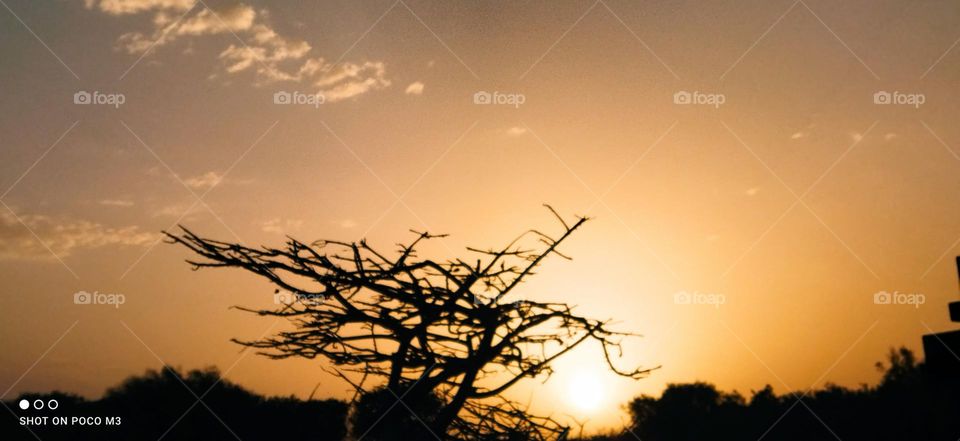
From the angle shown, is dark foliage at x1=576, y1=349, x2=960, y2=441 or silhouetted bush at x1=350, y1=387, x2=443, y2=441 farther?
dark foliage at x1=576, y1=349, x2=960, y2=441

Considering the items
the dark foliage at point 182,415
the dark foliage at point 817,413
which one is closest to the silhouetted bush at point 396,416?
the dark foliage at point 182,415

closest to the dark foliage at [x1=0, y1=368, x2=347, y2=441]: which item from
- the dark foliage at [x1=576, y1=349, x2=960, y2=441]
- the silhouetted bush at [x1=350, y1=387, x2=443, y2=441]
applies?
the silhouetted bush at [x1=350, y1=387, x2=443, y2=441]

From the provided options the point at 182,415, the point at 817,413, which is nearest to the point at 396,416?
the point at 182,415

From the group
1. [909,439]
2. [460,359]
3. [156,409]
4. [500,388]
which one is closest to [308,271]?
[460,359]

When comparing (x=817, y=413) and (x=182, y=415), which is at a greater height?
(x=817, y=413)

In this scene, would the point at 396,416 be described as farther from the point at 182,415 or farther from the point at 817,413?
the point at 817,413

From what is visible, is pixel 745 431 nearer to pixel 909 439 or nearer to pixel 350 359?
pixel 909 439

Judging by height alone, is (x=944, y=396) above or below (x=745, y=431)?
above

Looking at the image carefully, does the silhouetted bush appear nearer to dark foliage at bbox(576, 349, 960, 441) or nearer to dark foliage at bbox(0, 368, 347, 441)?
dark foliage at bbox(0, 368, 347, 441)

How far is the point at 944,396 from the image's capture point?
30.7 metres

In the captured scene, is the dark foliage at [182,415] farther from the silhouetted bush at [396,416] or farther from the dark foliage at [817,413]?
the dark foliage at [817,413]

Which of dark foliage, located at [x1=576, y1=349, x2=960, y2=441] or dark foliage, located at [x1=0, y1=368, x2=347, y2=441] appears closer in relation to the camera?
dark foliage, located at [x1=0, y1=368, x2=347, y2=441]

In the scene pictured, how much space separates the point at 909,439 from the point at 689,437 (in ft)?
29.8

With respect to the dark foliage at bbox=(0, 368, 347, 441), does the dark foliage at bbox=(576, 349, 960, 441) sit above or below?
above
